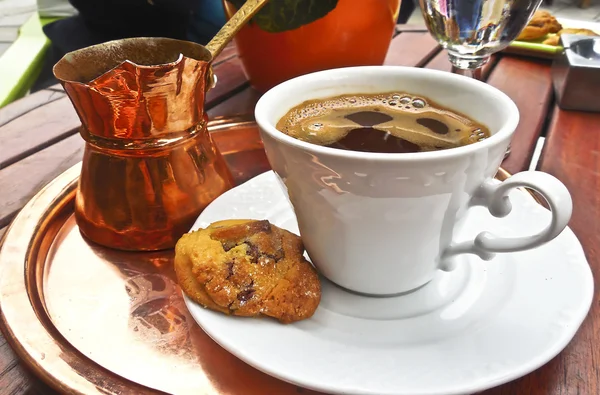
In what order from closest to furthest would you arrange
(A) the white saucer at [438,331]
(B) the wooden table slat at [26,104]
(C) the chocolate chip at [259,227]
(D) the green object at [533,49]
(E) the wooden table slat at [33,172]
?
(A) the white saucer at [438,331], (C) the chocolate chip at [259,227], (E) the wooden table slat at [33,172], (B) the wooden table slat at [26,104], (D) the green object at [533,49]

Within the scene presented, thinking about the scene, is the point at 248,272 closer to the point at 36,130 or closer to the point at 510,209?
the point at 510,209

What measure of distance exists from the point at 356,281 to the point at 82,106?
30cm

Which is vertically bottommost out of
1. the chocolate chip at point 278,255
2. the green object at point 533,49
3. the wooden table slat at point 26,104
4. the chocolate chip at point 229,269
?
the green object at point 533,49

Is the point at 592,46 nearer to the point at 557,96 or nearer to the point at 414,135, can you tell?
the point at 557,96

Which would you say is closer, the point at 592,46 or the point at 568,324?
the point at 568,324

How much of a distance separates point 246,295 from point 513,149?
0.51 meters

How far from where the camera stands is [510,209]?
405mm

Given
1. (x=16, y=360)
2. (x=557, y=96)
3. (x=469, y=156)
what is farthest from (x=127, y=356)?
(x=557, y=96)

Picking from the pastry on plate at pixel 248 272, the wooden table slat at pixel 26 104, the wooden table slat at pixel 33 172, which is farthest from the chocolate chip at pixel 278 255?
the wooden table slat at pixel 26 104

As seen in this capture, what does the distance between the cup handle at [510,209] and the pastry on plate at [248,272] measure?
0.13m

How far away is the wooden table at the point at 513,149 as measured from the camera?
0.38 metres

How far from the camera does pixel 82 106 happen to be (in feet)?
1.55

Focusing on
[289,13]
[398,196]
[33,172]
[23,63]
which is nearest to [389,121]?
[398,196]

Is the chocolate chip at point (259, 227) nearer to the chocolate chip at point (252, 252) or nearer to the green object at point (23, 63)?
the chocolate chip at point (252, 252)
